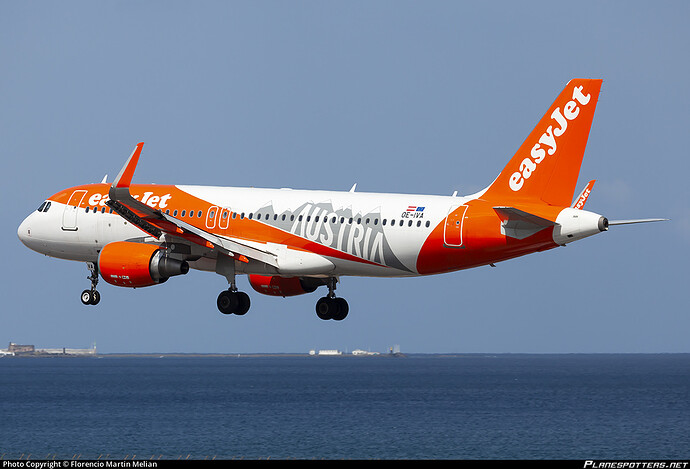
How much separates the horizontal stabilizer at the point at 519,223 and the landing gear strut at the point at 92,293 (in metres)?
20.8

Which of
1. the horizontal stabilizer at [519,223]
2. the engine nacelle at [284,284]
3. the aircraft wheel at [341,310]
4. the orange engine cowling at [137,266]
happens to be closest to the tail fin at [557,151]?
the horizontal stabilizer at [519,223]

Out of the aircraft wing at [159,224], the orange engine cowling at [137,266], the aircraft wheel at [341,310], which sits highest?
the aircraft wing at [159,224]

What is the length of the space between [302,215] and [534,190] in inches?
415

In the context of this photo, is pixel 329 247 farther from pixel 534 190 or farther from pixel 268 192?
pixel 534 190

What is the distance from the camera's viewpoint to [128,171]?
Answer: 46.4 meters

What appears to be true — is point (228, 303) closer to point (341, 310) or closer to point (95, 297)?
point (341, 310)

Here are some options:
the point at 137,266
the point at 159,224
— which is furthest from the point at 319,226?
the point at 137,266

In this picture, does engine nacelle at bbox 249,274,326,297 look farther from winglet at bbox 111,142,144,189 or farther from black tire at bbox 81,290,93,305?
winglet at bbox 111,142,144,189

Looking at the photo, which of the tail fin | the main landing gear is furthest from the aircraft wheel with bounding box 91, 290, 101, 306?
the tail fin

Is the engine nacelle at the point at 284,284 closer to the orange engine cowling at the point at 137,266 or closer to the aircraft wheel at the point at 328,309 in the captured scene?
the aircraft wheel at the point at 328,309

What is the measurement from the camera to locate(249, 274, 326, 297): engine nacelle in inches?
2164

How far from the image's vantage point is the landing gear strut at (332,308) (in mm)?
54219

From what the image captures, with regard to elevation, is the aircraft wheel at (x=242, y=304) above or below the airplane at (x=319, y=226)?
below

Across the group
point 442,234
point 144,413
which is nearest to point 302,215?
point 442,234
